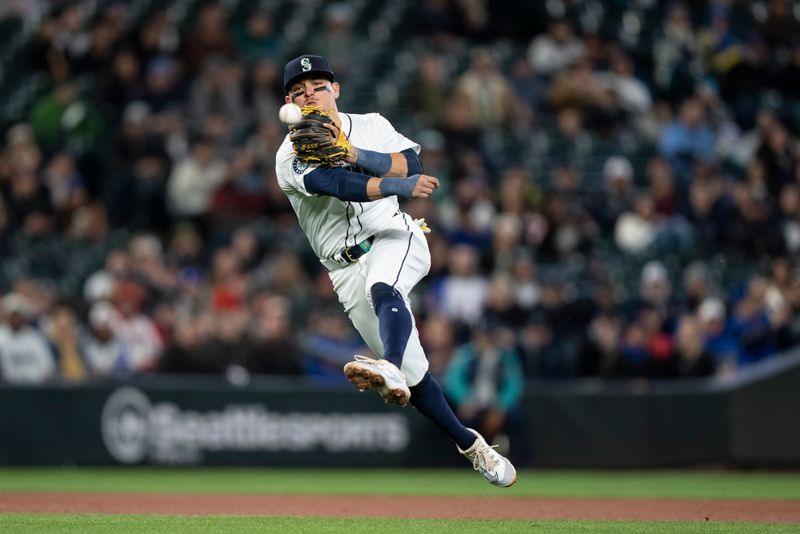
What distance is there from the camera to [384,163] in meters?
7.08

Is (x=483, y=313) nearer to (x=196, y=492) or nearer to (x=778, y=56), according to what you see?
(x=196, y=492)

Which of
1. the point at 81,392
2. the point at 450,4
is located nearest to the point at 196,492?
the point at 81,392

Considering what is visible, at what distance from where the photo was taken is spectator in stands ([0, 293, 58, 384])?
12.6 m

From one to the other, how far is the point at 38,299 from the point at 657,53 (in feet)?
27.2

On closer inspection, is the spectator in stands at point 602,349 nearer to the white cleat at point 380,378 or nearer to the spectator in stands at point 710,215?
the spectator in stands at point 710,215

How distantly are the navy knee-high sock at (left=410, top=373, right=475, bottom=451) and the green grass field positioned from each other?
0.46m

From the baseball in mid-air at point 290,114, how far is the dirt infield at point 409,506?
246 cm

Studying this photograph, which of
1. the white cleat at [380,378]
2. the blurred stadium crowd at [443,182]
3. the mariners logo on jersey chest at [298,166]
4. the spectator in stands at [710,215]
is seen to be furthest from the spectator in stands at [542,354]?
the white cleat at [380,378]

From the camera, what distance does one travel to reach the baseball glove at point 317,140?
6832mm

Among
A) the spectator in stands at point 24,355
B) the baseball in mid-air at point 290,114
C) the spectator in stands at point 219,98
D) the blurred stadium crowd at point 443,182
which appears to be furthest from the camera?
the spectator in stands at point 219,98

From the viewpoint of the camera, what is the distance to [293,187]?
725 centimetres

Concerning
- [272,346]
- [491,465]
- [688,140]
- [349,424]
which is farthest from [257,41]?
[491,465]

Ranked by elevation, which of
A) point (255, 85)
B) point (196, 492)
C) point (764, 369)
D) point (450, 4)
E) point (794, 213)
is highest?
point (450, 4)

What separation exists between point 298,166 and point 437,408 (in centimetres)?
148
